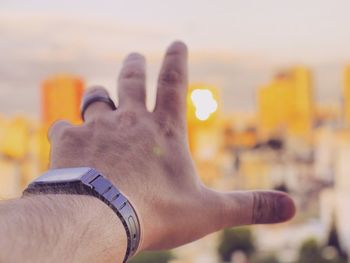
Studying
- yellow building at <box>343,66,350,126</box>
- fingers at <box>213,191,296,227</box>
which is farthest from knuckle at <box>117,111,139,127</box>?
yellow building at <box>343,66,350,126</box>

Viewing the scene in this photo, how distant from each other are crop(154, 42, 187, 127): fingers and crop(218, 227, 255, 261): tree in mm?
17924

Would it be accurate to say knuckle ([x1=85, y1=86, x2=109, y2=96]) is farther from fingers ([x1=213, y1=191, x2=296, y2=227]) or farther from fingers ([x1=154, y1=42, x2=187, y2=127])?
fingers ([x1=213, y1=191, x2=296, y2=227])

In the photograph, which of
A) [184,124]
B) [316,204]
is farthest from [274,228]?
[184,124]

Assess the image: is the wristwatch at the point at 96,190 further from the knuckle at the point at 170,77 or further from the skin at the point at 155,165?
the knuckle at the point at 170,77

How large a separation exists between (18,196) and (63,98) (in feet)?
25.8

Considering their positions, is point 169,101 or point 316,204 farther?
point 316,204

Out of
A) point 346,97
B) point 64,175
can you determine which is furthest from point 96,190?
point 346,97

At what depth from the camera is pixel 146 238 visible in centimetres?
76

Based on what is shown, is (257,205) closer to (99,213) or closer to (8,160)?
(99,213)

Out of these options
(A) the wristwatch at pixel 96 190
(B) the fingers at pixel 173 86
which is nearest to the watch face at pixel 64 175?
(A) the wristwatch at pixel 96 190

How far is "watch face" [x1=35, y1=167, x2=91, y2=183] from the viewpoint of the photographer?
73 cm

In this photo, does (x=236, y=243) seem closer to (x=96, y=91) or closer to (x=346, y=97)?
(x=346, y=97)

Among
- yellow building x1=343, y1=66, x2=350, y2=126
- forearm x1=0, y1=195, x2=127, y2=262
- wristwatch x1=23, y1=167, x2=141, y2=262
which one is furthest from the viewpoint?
yellow building x1=343, y1=66, x2=350, y2=126

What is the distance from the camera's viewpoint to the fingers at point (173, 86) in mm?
820
